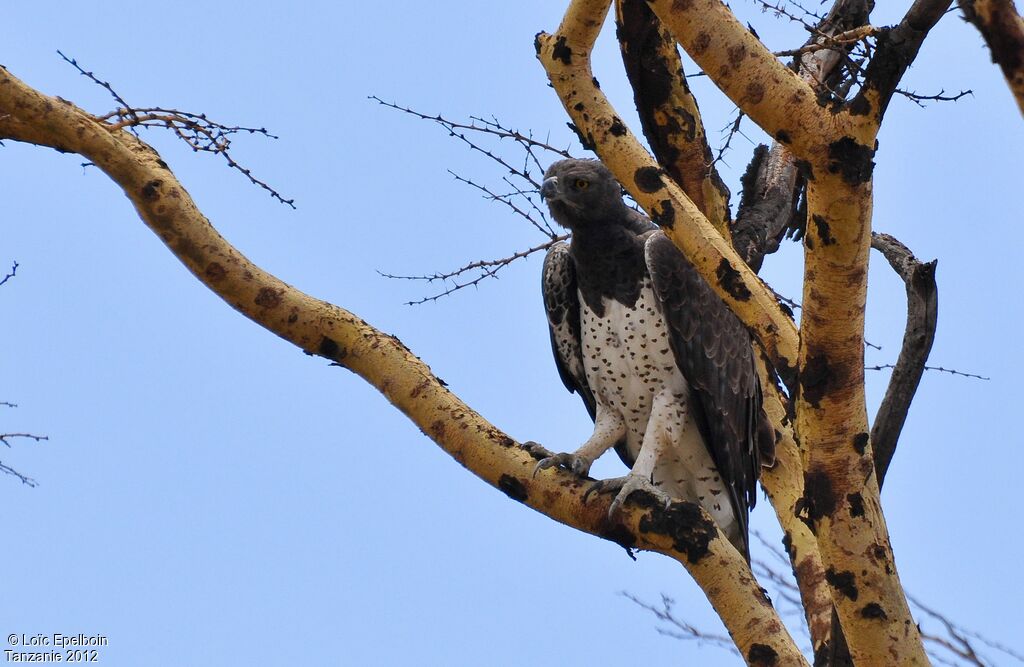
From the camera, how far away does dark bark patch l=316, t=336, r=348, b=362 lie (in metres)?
4.99

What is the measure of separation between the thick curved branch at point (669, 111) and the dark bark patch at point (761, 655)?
2602 mm

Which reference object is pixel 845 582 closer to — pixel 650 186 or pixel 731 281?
pixel 731 281

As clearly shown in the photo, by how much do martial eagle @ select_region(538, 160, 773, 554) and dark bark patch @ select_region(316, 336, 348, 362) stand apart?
5.89ft

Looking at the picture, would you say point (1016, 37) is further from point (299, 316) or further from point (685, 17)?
point (299, 316)

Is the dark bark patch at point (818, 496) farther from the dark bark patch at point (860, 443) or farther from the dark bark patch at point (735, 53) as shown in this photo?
the dark bark patch at point (735, 53)

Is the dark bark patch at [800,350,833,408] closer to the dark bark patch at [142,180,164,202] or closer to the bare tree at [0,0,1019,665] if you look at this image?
the bare tree at [0,0,1019,665]

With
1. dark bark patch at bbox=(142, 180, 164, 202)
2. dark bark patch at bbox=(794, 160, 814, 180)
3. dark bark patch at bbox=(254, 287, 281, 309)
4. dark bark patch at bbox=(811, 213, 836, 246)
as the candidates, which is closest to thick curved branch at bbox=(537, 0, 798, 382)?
dark bark patch at bbox=(811, 213, 836, 246)

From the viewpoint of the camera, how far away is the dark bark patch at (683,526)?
467cm

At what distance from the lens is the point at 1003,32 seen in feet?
8.56

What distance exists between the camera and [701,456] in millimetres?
6828

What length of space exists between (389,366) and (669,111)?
2530 millimetres

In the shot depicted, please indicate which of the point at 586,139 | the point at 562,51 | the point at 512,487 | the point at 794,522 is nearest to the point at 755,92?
the point at 586,139

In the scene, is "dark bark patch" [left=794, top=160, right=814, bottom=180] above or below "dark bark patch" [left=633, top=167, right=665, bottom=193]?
below

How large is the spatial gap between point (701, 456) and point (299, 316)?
9.48ft
